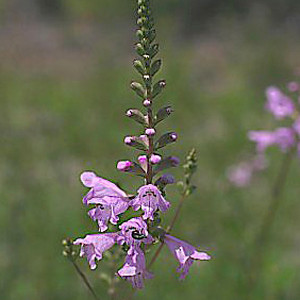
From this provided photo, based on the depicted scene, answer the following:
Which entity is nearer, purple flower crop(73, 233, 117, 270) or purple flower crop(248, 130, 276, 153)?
purple flower crop(73, 233, 117, 270)

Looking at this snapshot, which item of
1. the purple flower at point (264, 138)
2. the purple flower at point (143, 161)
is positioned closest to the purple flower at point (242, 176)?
the purple flower at point (264, 138)

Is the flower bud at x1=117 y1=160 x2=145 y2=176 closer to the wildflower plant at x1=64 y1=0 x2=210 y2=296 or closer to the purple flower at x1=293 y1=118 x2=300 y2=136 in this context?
the wildflower plant at x1=64 y1=0 x2=210 y2=296

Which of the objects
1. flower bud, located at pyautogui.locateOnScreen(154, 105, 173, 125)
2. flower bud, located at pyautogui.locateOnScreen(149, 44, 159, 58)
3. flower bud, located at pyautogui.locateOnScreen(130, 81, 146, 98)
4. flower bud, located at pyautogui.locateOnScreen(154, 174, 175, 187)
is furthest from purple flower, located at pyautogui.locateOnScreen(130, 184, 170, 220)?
flower bud, located at pyautogui.locateOnScreen(149, 44, 159, 58)

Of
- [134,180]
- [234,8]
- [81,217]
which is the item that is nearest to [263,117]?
[134,180]

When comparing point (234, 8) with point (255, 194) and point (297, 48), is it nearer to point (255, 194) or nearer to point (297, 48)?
point (297, 48)

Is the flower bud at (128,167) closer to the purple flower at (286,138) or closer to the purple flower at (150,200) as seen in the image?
the purple flower at (150,200)

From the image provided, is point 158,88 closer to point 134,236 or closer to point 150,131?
point 150,131
